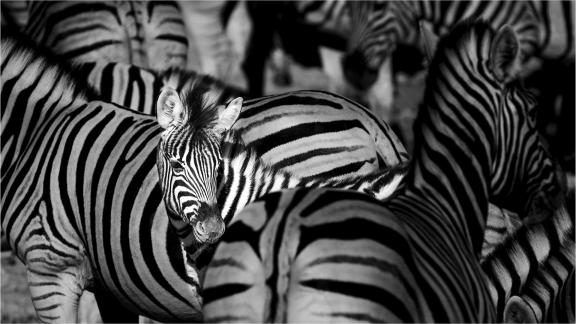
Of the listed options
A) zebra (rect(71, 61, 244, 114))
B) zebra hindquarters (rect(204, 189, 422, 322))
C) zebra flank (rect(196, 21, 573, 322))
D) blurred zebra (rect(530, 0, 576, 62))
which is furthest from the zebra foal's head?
blurred zebra (rect(530, 0, 576, 62))

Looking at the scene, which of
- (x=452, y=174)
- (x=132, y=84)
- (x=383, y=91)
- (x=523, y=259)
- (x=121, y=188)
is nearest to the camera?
(x=452, y=174)

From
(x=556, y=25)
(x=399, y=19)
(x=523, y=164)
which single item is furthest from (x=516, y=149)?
(x=399, y=19)

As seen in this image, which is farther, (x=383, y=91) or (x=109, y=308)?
(x=383, y=91)

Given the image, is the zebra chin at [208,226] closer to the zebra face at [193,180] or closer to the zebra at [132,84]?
the zebra face at [193,180]

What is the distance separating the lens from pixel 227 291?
2.65 metres

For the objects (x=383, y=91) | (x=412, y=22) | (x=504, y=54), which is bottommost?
(x=504, y=54)

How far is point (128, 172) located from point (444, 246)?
1.66 metres

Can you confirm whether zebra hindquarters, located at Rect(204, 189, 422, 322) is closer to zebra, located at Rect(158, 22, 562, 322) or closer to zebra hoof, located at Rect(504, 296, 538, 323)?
zebra, located at Rect(158, 22, 562, 322)

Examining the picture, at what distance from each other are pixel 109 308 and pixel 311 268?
230cm

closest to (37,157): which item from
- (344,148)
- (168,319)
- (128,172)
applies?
(128,172)

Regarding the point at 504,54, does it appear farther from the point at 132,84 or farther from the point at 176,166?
the point at 132,84

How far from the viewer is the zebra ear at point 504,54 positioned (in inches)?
151

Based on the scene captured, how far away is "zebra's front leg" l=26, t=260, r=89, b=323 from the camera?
4.34m

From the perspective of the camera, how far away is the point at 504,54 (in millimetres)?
4062
